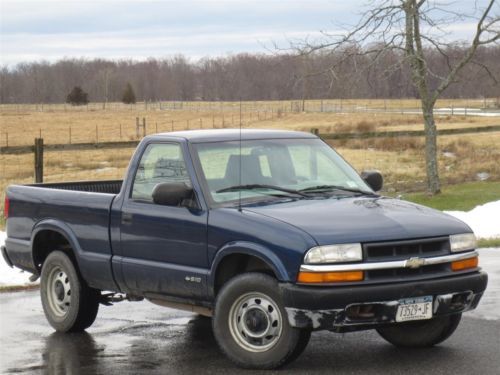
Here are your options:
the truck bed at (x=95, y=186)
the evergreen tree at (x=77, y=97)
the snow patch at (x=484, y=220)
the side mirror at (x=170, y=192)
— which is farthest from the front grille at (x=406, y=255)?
the evergreen tree at (x=77, y=97)

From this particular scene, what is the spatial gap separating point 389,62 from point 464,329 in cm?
1637

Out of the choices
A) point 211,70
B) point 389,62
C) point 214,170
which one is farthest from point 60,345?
point 211,70

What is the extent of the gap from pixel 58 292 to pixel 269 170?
7.79 ft

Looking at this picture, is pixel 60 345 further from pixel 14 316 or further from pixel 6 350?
pixel 14 316

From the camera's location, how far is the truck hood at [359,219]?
22.1 ft

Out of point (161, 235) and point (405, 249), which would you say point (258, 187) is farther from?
point (405, 249)

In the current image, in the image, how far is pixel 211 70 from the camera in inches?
4473

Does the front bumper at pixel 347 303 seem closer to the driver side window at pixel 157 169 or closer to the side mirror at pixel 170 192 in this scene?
the side mirror at pixel 170 192

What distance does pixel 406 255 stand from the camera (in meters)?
6.84

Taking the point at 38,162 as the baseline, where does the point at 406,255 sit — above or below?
below

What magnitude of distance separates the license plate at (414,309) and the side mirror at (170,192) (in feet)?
6.19

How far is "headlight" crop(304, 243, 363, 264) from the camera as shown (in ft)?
21.7

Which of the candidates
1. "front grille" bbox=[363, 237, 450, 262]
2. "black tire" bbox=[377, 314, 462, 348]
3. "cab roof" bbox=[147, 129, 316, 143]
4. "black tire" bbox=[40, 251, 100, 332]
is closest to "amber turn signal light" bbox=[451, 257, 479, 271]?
"front grille" bbox=[363, 237, 450, 262]

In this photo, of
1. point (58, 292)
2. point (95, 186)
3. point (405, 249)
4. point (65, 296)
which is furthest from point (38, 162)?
point (405, 249)
